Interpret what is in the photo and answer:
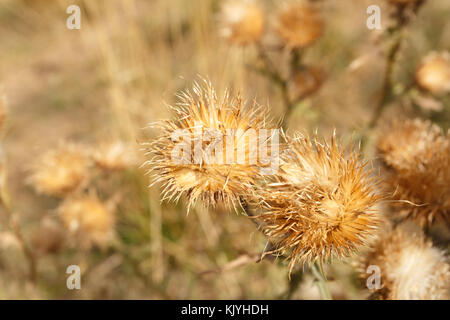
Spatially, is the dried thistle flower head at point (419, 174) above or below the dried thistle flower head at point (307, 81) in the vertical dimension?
below

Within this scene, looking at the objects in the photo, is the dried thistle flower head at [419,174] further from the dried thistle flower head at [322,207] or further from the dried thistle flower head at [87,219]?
the dried thistle flower head at [87,219]

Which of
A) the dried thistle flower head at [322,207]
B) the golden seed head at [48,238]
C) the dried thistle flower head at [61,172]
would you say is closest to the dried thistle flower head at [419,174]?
the dried thistle flower head at [322,207]

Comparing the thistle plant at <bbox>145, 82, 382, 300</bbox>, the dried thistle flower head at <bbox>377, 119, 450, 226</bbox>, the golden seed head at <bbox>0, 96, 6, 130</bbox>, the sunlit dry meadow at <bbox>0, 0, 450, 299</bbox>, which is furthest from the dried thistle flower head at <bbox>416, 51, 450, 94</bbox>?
the golden seed head at <bbox>0, 96, 6, 130</bbox>

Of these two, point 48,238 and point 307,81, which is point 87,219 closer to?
point 48,238

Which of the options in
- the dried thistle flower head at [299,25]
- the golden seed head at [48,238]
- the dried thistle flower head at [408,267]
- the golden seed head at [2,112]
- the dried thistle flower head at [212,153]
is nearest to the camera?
the dried thistle flower head at [212,153]

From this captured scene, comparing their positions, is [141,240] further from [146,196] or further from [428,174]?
[428,174]

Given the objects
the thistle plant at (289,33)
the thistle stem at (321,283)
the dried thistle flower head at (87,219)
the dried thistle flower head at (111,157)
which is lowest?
the thistle stem at (321,283)

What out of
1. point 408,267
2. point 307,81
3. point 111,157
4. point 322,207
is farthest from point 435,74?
point 111,157

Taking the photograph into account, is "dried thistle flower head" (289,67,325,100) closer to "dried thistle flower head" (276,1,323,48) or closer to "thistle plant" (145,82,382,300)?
"dried thistle flower head" (276,1,323,48)
